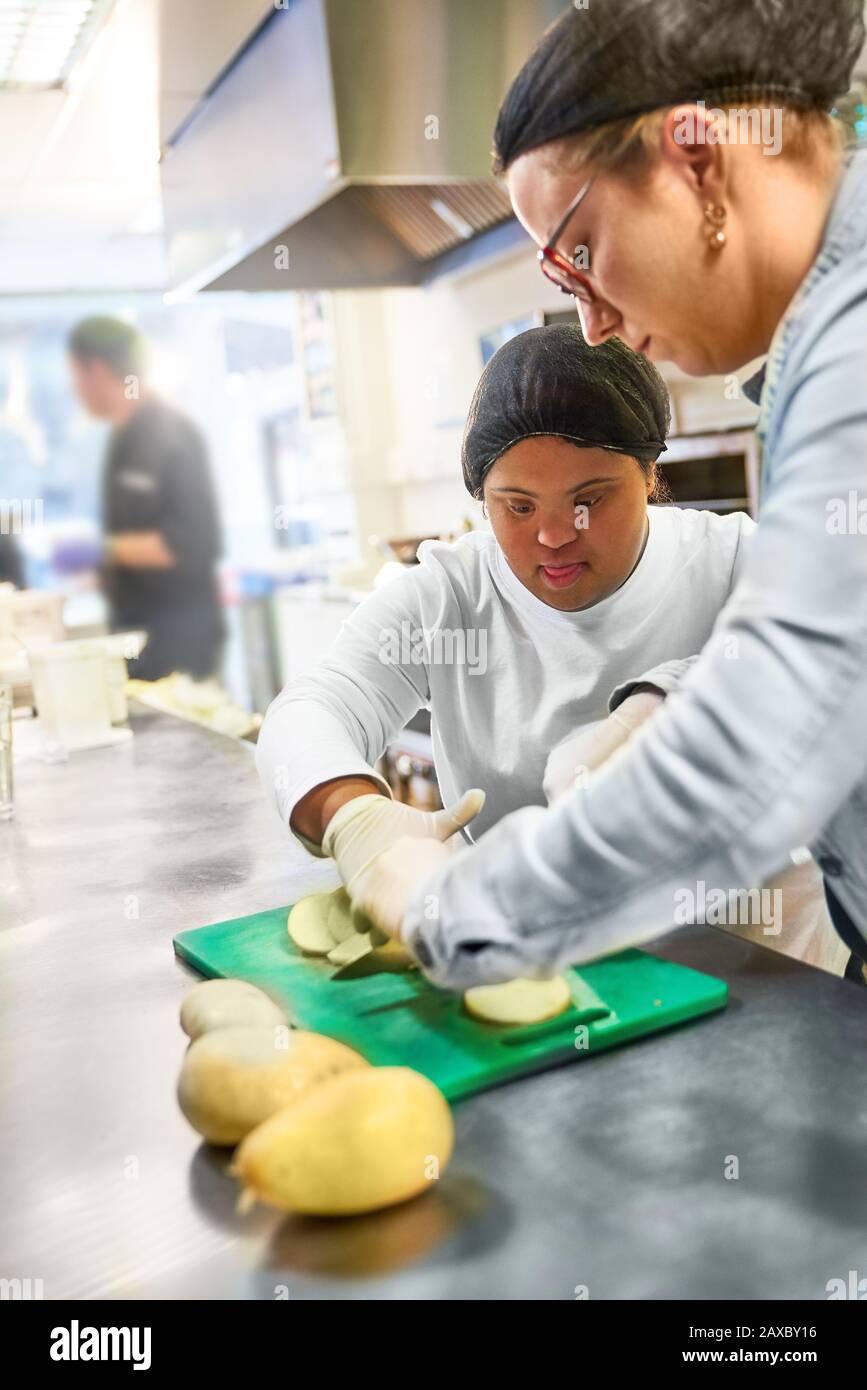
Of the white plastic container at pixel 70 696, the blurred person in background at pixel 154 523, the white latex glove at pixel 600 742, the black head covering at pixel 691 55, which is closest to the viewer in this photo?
the black head covering at pixel 691 55

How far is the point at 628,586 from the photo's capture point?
1586mm

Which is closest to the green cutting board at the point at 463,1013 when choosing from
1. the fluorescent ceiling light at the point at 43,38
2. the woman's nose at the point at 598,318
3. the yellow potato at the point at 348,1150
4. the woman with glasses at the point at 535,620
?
the yellow potato at the point at 348,1150

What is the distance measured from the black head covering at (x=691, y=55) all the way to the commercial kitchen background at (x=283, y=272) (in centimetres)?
19

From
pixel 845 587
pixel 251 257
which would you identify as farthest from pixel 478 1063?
pixel 251 257

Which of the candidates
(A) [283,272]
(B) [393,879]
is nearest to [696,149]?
(B) [393,879]

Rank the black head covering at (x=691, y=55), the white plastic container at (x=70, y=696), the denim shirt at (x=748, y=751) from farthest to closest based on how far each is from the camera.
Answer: the white plastic container at (x=70, y=696)
the black head covering at (x=691, y=55)
the denim shirt at (x=748, y=751)

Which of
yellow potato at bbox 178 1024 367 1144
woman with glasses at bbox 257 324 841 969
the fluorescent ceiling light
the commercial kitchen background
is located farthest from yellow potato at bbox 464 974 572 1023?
the fluorescent ceiling light

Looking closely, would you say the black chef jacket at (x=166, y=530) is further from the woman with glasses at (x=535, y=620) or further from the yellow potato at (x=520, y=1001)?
the yellow potato at (x=520, y=1001)

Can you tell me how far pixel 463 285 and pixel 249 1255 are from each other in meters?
5.19

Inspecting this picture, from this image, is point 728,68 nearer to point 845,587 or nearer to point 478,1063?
point 845,587

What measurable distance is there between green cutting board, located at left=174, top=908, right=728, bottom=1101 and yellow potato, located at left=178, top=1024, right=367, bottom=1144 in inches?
3.1

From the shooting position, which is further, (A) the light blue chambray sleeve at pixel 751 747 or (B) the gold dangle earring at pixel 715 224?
(B) the gold dangle earring at pixel 715 224

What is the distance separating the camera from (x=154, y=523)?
180 inches

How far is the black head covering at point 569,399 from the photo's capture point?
1403 mm
